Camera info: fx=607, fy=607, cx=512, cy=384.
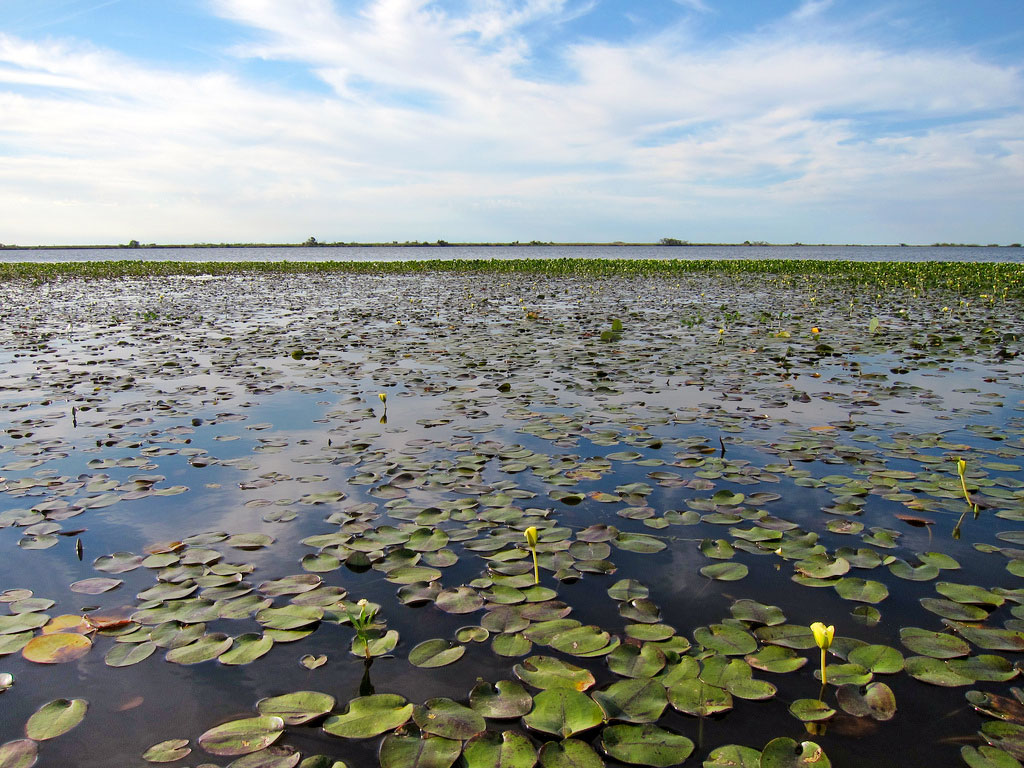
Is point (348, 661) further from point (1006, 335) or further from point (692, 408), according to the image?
point (1006, 335)

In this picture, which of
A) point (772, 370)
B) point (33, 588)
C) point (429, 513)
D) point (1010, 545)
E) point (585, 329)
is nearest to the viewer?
point (33, 588)

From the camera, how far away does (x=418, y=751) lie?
1649 mm

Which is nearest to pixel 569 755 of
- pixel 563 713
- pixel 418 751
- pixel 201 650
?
pixel 563 713

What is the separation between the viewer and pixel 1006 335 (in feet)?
27.8

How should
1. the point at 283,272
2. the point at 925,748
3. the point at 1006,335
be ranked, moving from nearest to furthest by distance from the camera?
1. the point at 925,748
2. the point at 1006,335
3. the point at 283,272

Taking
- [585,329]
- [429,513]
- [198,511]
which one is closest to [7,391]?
[198,511]

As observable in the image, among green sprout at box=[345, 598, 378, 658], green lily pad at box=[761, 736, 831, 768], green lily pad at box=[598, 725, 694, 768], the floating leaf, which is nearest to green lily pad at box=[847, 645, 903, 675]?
green lily pad at box=[761, 736, 831, 768]

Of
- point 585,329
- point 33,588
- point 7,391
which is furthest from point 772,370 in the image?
point 7,391

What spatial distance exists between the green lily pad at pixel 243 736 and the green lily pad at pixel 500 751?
1.80ft

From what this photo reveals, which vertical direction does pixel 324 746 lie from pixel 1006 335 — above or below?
below

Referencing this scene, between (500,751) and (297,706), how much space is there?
63 centimetres

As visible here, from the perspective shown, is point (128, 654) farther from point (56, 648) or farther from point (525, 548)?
point (525, 548)

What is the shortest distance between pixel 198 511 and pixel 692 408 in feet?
12.2

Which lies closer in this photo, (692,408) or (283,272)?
(692,408)
